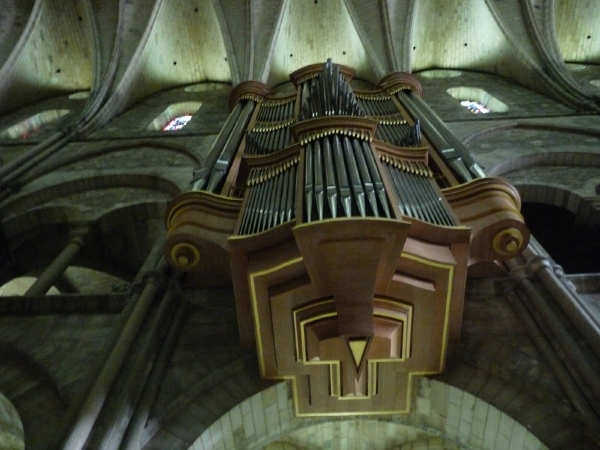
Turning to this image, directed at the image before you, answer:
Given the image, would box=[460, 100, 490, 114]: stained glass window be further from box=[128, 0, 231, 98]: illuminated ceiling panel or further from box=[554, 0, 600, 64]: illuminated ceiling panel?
box=[128, 0, 231, 98]: illuminated ceiling panel

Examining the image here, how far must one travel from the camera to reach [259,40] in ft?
48.1

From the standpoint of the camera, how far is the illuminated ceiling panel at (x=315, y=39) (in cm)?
1542

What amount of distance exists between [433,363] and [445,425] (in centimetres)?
74

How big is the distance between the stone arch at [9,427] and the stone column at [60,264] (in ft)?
4.35

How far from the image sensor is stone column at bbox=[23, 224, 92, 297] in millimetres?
7154

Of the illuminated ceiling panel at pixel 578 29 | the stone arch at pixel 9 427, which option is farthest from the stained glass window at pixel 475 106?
the stone arch at pixel 9 427

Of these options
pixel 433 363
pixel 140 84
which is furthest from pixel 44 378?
pixel 140 84

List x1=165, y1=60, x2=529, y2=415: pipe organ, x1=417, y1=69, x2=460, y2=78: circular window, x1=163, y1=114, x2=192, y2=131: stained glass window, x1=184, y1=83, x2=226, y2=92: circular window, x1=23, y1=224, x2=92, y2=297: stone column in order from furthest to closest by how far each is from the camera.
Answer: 1. x1=184, y1=83, x2=226, y2=92: circular window
2. x1=417, y1=69, x2=460, y2=78: circular window
3. x1=163, y1=114, x2=192, y2=131: stained glass window
4. x1=23, y1=224, x2=92, y2=297: stone column
5. x1=165, y1=60, x2=529, y2=415: pipe organ

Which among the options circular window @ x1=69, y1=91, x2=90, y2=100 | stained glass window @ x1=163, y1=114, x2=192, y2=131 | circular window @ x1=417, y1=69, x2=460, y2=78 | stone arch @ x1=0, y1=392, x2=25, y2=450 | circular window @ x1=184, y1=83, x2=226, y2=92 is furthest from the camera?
circular window @ x1=184, y1=83, x2=226, y2=92

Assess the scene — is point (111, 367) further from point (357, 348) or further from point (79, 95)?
point (79, 95)

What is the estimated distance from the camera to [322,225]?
4250 mm

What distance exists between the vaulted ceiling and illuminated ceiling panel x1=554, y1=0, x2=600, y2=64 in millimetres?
25

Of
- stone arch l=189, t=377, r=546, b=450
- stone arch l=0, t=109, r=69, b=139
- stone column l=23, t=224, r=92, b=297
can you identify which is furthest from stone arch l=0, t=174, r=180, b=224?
stone arch l=189, t=377, r=546, b=450

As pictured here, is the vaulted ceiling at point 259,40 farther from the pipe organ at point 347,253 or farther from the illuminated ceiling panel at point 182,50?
the pipe organ at point 347,253
